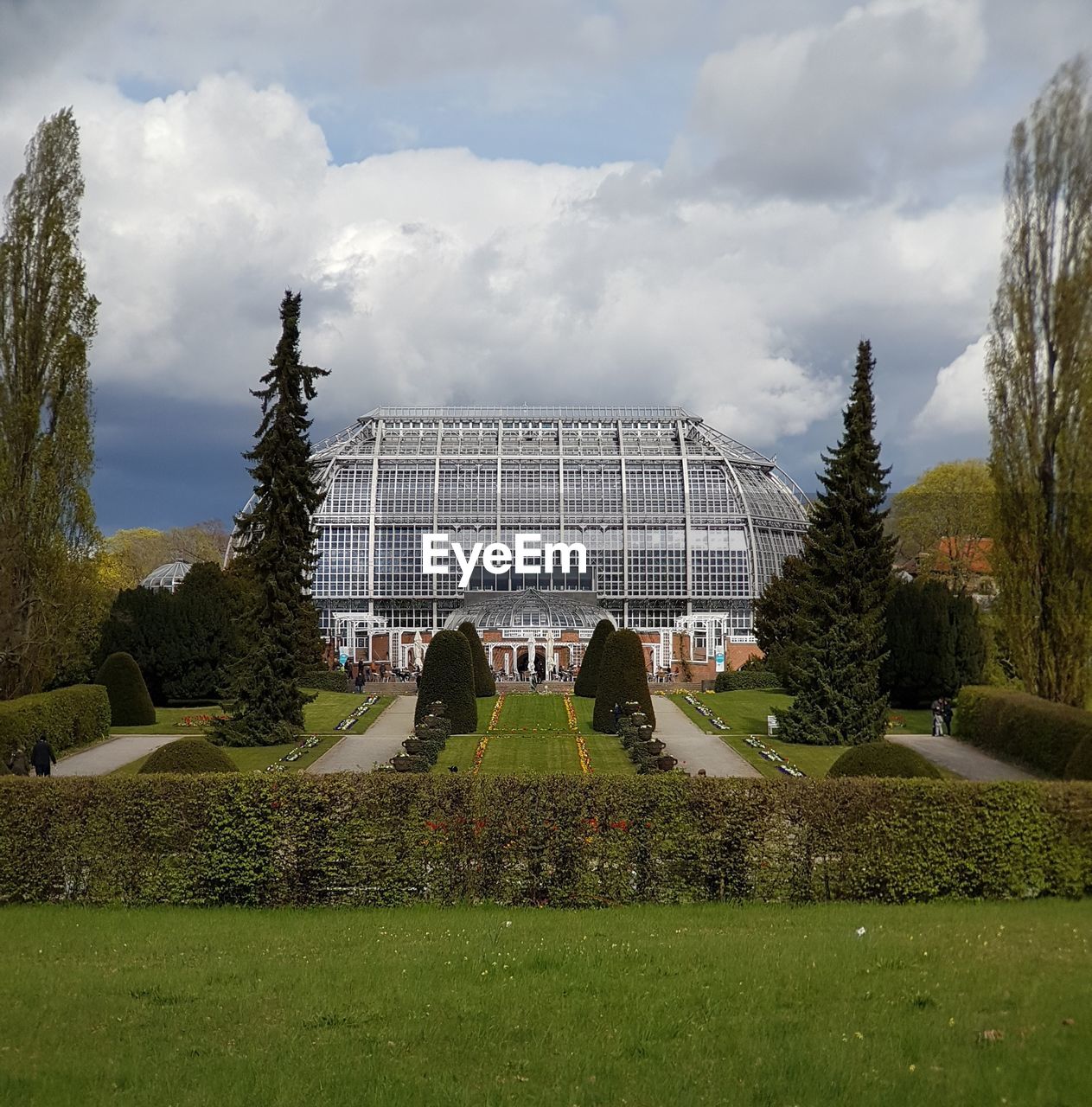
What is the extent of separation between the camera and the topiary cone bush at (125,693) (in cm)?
4138

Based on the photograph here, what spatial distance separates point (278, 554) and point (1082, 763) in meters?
22.5

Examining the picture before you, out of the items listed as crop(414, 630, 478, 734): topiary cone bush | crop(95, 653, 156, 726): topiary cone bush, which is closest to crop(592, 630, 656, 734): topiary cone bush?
crop(414, 630, 478, 734): topiary cone bush

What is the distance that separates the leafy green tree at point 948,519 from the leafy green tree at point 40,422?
49.4 metres

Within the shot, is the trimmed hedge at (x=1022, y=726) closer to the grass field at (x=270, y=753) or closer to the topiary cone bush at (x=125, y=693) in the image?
the grass field at (x=270, y=753)

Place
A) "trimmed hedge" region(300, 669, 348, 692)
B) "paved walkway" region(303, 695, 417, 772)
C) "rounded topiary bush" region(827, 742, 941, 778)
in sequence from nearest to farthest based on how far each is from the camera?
"rounded topiary bush" region(827, 742, 941, 778) < "paved walkway" region(303, 695, 417, 772) < "trimmed hedge" region(300, 669, 348, 692)

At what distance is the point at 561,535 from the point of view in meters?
75.6

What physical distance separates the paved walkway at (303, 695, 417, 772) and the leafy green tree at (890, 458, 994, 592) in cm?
3729

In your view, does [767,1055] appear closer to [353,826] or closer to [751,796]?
[751,796]

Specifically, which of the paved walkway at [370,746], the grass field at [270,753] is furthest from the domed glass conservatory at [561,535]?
the grass field at [270,753]

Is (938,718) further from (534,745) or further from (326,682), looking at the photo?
(326,682)

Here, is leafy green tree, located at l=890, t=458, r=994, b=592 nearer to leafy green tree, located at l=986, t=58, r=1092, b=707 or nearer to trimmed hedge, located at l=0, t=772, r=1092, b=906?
leafy green tree, located at l=986, t=58, r=1092, b=707

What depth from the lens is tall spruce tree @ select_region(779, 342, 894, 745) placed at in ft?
115

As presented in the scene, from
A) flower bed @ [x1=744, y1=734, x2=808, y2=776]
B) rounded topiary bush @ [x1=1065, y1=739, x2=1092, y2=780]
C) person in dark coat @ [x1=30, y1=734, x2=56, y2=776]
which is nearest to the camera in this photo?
rounded topiary bush @ [x1=1065, y1=739, x2=1092, y2=780]

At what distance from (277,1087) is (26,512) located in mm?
28659
